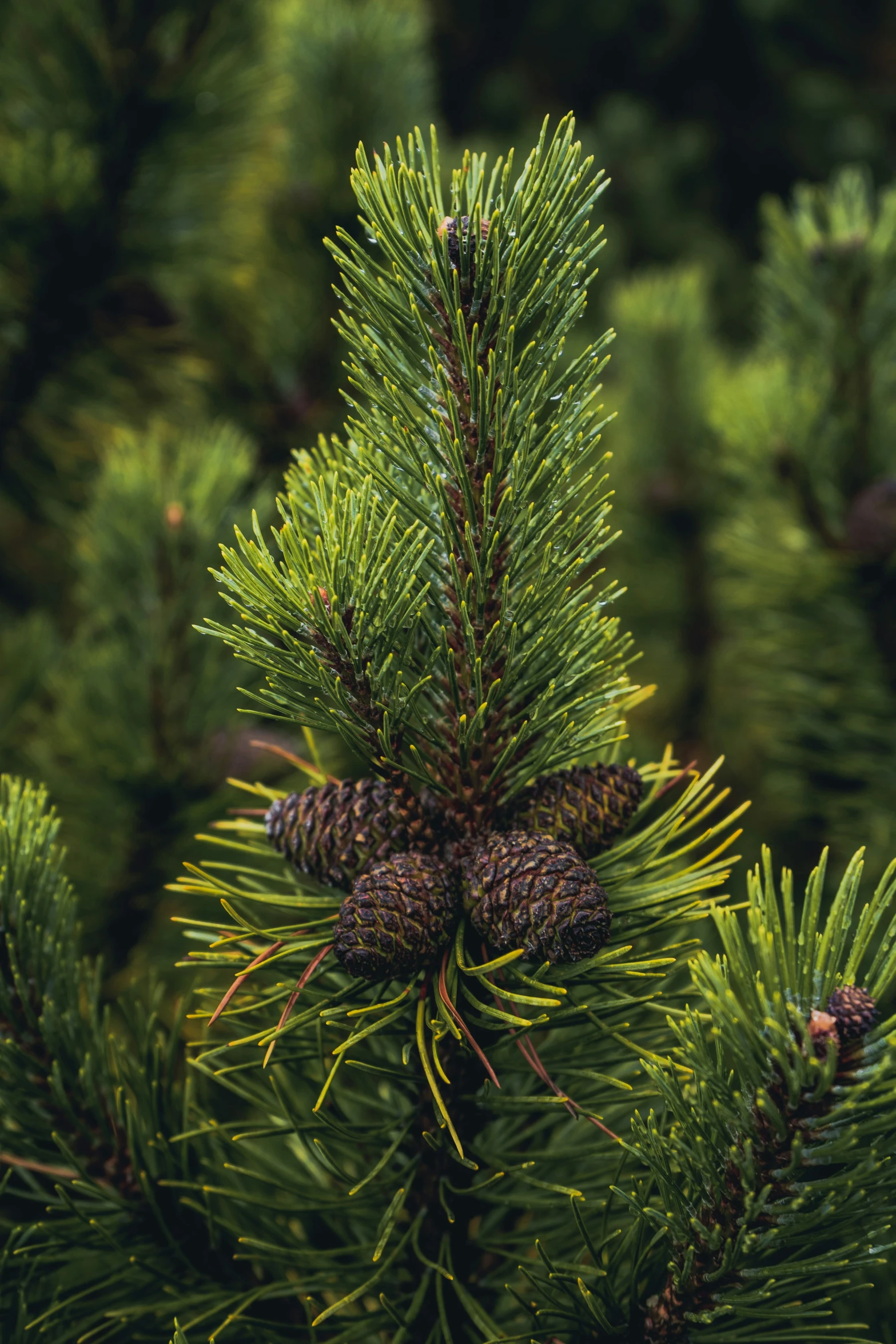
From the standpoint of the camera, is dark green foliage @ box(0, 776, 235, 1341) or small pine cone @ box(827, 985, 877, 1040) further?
dark green foliage @ box(0, 776, 235, 1341)

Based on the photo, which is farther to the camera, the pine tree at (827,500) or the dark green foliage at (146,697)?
the pine tree at (827,500)

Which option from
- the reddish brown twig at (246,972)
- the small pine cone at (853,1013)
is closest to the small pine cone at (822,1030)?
the small pine cone at (853,1013)

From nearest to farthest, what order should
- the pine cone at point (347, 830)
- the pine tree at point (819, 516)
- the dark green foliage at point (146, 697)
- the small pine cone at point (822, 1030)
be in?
the small pine cone at point (822, 1030) < the pine cone at point (347, 830) < the dark green foliage at point (146, 697) < the pine tree at point (819, 516)

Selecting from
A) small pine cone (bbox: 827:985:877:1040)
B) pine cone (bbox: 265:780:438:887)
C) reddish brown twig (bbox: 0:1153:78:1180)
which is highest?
pine cone (bbox: 265:780:438:887)

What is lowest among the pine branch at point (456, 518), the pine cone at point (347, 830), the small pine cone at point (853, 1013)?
the small pine cone at point (853, 1013)

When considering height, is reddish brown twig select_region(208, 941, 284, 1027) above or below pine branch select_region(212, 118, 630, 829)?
below

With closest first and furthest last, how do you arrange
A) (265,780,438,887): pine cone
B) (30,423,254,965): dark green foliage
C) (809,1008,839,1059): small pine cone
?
(809,1008,839,1059): small pine cone, (265,780,438,887): pine cone, (30,423,254,965): dark green foliage

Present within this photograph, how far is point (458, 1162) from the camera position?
1.75 ft

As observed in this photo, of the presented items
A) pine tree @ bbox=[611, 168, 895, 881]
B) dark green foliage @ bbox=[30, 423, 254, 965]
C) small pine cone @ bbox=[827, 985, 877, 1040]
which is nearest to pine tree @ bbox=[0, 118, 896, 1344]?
small pine cone @ bbox=[827, 985, 877, 1040]

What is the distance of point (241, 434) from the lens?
4.08 feet

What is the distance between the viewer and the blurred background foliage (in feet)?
2.93

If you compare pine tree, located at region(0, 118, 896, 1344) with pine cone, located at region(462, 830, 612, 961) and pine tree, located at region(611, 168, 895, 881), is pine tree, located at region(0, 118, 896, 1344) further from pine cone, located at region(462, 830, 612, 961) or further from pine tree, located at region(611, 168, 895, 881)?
pine tree, located at region(611, 168, 895, 881)

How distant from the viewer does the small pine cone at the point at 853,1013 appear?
37cm

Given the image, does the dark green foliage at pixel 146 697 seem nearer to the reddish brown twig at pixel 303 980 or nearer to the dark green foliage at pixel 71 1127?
the dark green foliage at pixel 71 1127
